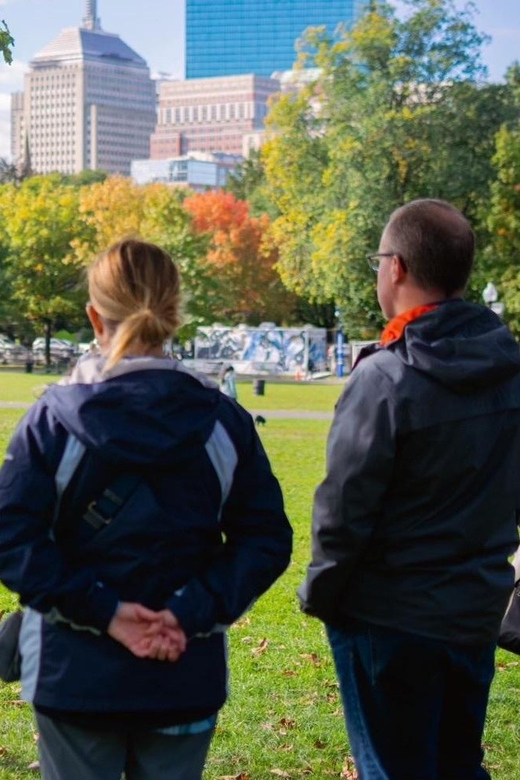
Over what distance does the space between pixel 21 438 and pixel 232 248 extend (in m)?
78.4

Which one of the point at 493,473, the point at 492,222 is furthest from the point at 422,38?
the point at 493,473

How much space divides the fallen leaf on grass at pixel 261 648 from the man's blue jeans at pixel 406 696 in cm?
420

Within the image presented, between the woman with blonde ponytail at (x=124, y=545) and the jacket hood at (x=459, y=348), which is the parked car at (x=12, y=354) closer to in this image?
the jacket hood at (x=459, y=348)

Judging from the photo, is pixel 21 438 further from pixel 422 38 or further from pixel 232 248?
pixel 232 248

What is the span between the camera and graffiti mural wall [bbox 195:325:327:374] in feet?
216

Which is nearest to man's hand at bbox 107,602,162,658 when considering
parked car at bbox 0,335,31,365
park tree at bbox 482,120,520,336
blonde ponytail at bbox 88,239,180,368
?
blonde ponytail at bbox 88,239,180,368

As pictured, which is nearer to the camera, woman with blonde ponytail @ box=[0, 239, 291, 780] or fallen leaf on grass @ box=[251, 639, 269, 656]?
woman with blonde ponytail @ box=[0, 239, 291, 780]

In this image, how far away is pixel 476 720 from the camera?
3.53m

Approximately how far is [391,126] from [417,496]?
2062 inches

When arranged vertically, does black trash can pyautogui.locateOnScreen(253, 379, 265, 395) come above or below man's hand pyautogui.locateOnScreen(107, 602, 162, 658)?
below

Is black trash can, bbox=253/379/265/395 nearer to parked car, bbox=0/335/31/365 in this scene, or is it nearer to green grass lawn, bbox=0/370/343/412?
green grass lawn, bbox=0/370/343/412

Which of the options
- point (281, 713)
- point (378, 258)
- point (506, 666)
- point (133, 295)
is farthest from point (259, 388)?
point (133, 295)

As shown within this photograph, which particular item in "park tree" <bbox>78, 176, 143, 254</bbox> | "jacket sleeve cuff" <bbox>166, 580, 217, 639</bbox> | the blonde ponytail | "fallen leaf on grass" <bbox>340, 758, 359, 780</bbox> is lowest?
"fallen leaf on grass" <bbox>340, 758, 359, 780</bbox>

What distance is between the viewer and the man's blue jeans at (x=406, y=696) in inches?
133
